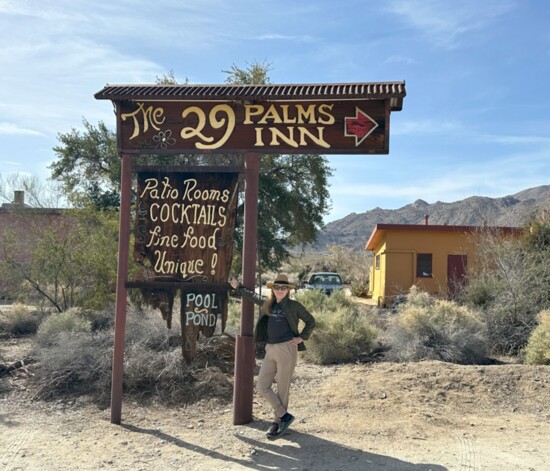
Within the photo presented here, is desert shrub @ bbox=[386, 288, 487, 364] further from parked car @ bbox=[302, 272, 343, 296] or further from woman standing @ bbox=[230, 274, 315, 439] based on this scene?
parked car @ bbox=[302, 272, 343, 296]

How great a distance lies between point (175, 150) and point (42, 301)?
1026 centimetres

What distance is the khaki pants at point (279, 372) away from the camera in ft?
20.1

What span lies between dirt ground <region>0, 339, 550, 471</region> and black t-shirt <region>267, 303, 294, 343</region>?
1.01 meters

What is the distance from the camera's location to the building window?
23.0 m

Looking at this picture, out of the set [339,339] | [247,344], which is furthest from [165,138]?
[339,339]

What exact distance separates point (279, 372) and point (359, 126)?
111 inches

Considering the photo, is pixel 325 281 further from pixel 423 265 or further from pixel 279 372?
pixel 279 372

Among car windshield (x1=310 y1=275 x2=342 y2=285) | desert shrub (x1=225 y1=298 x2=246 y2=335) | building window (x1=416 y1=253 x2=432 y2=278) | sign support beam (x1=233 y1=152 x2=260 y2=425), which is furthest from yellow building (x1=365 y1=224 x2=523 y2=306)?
sign support beam (x1=233 y1=152 x2=260 y2=425)

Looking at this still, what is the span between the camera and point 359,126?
21.6ft

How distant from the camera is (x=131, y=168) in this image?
686 cm

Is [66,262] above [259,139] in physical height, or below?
below

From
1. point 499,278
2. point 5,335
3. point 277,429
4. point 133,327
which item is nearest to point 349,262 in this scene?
point 499,278

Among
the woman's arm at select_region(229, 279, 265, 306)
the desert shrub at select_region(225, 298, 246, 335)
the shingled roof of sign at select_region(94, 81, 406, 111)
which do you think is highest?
the shingled roof of sign at select_region(94, 81, 406, 111)

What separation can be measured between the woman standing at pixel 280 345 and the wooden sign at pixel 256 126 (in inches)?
63.4
